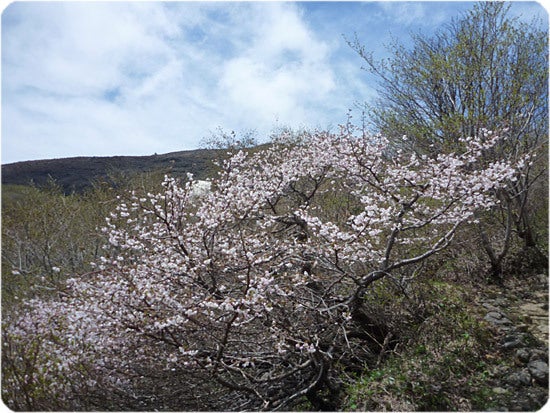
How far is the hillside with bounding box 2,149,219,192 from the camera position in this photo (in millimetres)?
9781

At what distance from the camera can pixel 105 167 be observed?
431 inches

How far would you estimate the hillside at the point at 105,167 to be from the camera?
9.78 m

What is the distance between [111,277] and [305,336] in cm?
186

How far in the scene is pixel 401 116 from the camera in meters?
7.70

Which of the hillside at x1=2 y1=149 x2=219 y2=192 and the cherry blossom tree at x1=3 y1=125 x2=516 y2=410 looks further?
the hillside at x1=2 y1=149 x2=219 y2=192

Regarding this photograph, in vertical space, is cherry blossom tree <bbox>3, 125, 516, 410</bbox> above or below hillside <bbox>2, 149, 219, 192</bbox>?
below

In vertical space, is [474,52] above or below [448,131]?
above

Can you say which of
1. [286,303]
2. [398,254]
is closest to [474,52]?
[398,254]

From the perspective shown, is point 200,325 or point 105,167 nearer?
point 200,325

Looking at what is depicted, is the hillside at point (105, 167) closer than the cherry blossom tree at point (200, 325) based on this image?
No

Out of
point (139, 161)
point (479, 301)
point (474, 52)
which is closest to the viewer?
point (479, 301)

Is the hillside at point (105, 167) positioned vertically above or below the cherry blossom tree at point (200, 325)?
above

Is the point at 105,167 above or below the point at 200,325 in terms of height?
above

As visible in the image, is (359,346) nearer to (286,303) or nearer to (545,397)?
(286,303)
